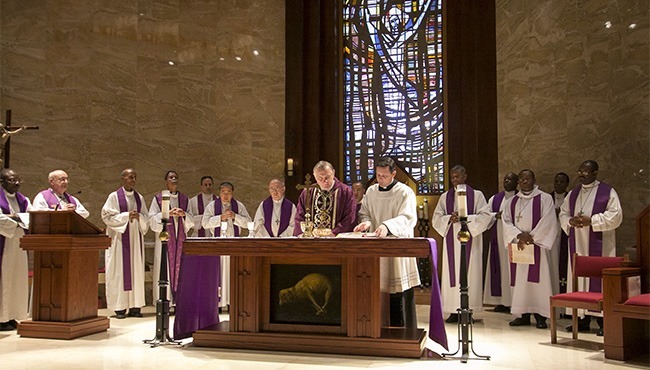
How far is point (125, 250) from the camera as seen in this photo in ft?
31.2

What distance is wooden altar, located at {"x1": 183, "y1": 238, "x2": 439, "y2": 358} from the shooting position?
6.05m

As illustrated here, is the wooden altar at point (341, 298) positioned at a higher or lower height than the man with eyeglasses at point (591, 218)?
lower

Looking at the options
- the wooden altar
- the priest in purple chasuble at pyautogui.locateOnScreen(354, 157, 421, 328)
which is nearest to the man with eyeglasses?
the priest in purple chasuble at pyautogui.locateOnScreen(354, 157, 421, 328)

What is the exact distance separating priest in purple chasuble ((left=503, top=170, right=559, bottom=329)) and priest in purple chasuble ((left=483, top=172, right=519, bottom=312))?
2.33 ft

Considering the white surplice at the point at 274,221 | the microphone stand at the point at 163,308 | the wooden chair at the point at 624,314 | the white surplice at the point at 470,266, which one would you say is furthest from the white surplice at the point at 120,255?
the wooden chair at the point at 624,314

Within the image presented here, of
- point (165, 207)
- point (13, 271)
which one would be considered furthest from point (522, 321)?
point (13, 271)

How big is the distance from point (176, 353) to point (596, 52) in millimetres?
6882

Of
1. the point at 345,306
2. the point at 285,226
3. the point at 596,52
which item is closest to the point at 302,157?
the point at 285,226

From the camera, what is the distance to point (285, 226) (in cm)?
990

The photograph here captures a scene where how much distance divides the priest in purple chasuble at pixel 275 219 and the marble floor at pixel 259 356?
282 cm

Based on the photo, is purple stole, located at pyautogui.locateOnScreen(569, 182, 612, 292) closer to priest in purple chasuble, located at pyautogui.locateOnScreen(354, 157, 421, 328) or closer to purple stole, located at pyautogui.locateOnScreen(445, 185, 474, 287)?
purple stole, located at pyautogui.locateOnScreen(445, 185, 474, 287)

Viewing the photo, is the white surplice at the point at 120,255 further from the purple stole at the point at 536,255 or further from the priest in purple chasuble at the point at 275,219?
the purple stole at the point at 536,255

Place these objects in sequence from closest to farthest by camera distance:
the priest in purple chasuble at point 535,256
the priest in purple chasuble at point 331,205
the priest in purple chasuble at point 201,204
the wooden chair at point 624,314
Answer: the wooden chair at point 624,314
the priest in purple chasuble at point 331,205
the priest in purple chasuble at point 535,256
the priest in purple chasuble at point 201,204

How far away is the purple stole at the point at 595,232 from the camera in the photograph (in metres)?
8.00
